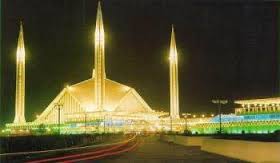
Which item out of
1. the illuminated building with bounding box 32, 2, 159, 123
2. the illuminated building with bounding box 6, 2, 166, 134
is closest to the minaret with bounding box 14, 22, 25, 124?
the illuminated building with bounding box 6, 2, 166, 134

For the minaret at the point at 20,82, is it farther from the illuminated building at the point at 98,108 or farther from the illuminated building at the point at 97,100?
the illuminated building at the point at 97,100

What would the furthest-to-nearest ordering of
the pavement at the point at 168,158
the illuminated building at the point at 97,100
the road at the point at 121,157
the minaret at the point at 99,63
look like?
the illuminated building at the point at 97,100 < the minaret at the point at 99,63 < the pavement at the point at 168,158 < the road at the point at 121,157

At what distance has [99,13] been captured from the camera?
134125 millimetres

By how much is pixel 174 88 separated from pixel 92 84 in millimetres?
22063

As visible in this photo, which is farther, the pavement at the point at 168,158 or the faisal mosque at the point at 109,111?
the faisal mosque at the point at 109,111

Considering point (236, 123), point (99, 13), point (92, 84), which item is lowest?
point (236, 123)

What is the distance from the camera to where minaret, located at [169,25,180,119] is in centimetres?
13775

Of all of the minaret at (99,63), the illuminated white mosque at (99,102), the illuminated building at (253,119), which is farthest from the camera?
the illuminated white mosque at (99,102)

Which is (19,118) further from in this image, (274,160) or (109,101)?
(274,160)

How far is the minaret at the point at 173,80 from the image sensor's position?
137750mm

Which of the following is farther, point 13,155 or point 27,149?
point 27,149

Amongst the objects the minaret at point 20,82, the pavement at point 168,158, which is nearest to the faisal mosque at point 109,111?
the minaret at point 20,82

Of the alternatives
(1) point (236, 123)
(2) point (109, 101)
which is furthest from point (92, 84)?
(1) point (236, 123)

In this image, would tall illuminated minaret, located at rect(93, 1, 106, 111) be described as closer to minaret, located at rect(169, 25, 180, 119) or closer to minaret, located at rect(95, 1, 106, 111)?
minaret, located at rect(95, 1, 106, 111)
